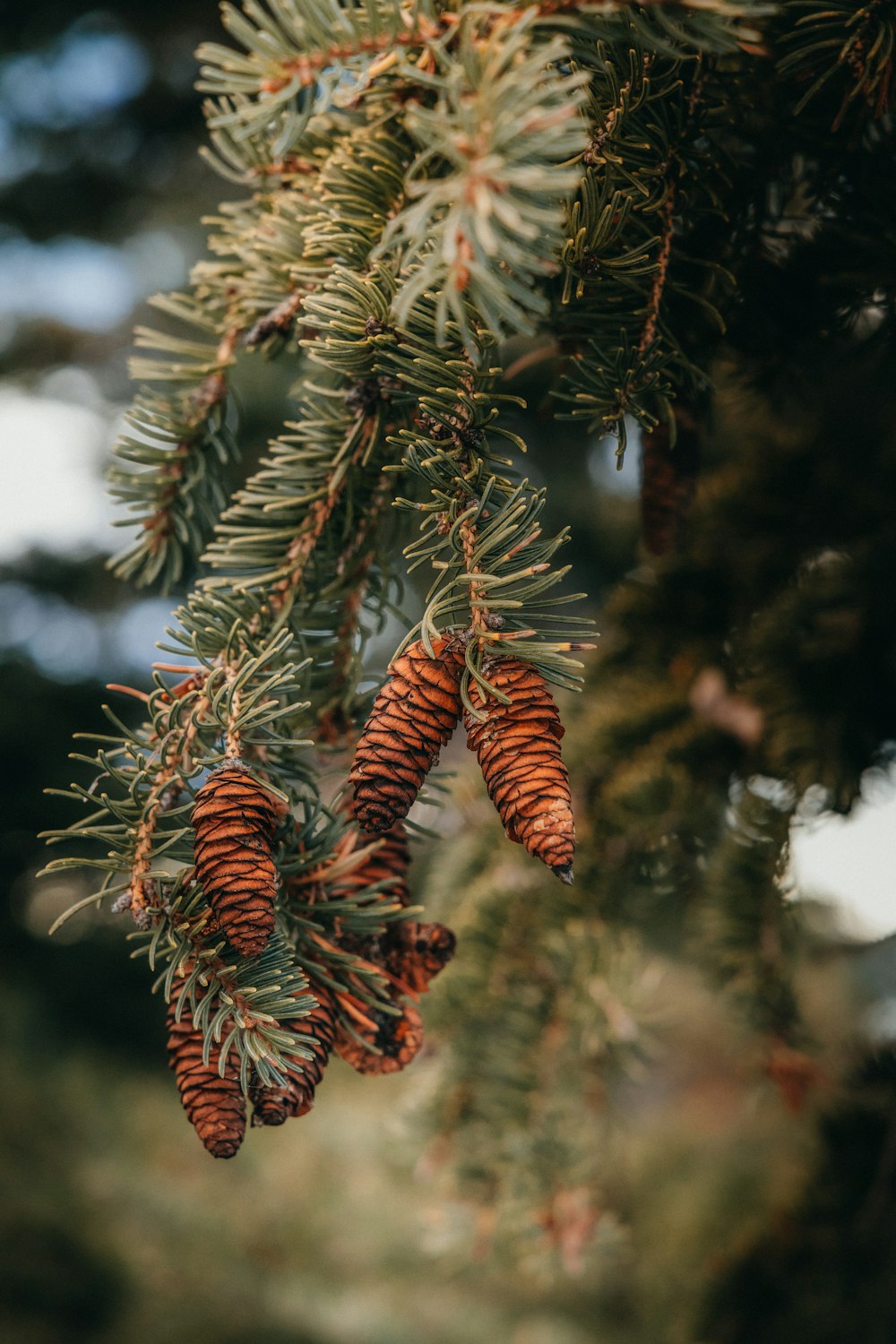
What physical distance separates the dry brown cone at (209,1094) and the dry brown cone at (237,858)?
0.05 metres

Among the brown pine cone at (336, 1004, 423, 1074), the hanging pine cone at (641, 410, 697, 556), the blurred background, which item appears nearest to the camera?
the brown pine cone at (336, 1004, 423, 1074)

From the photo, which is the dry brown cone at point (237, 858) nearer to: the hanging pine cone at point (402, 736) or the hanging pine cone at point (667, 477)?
the hanging pine cone at point (402, 736)

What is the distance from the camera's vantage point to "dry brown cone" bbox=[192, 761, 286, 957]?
371mm

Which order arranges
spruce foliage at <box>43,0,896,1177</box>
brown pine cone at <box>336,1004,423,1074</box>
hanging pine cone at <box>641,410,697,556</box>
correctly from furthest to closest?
1. hanging pine cone at <box>641,410,697,556</box>
2. brown pine cone at <box>336,1004,423,1074</box>
3. spruce foliage at <box>43,0,896,1177</box>

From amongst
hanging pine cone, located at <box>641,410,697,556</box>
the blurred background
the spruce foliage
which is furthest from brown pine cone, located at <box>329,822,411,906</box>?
the blurred background

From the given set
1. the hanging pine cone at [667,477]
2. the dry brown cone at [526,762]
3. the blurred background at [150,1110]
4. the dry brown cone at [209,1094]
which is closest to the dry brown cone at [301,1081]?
the dry brown cone at [209,1094]

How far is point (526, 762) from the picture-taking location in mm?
378

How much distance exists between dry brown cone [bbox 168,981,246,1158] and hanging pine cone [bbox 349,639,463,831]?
128 mm

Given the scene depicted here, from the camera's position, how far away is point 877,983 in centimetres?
301

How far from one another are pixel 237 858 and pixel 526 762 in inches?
5.2

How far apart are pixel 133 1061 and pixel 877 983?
96.1 inches

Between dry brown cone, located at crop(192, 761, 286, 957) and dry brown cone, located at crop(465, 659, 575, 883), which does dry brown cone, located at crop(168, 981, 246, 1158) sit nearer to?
dry brown cone, located at crop(192, 761, 286, 957)

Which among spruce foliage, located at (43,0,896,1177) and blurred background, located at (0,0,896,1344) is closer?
spruce foliage, located at (43,0,896,1177)

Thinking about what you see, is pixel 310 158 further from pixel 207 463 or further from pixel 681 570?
pixel 681 570
